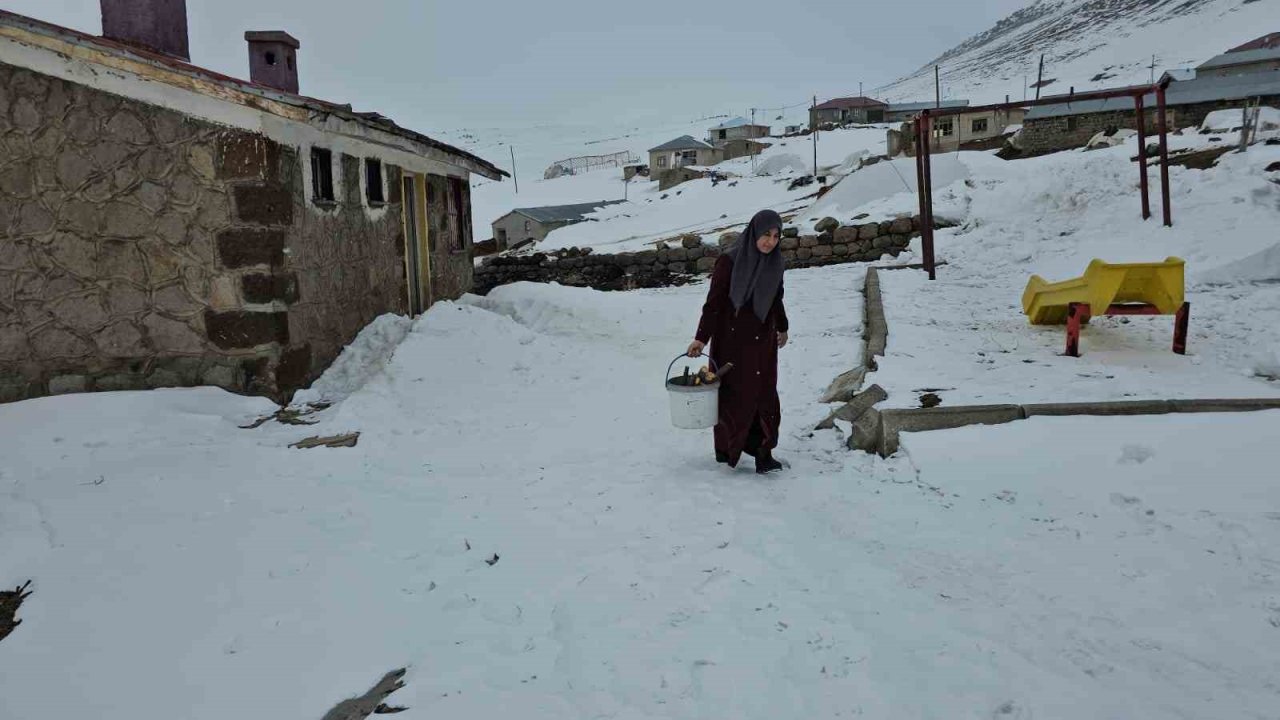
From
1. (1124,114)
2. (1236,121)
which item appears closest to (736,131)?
(1124,114)

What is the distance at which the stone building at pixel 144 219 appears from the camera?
6.22 metres

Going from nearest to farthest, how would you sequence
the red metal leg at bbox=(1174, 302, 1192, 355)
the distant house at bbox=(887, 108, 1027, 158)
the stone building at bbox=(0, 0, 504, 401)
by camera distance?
the stone building at bbox=(0, 0, 504, 401) → the red metal leg at bbox=(1174, 302, 1192, 355) → the distant house at bbox=(887, 108, 1027, 158)

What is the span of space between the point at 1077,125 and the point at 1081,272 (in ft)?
82.8

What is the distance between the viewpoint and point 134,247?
6.46 m

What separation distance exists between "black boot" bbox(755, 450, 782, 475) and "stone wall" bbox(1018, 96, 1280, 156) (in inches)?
1211

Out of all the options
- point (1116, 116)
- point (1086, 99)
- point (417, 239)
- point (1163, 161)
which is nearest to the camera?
point (417, 239)

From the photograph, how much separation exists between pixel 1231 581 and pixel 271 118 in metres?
7.07

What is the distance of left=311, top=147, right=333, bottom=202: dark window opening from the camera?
24.5ft

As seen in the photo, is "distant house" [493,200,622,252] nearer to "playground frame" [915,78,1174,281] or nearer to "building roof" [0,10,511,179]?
"playground frame" [915,78,1174,281]

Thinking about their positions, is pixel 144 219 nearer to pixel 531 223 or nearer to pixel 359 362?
pixel 359 362

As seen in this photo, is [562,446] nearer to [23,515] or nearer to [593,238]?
[23,515]

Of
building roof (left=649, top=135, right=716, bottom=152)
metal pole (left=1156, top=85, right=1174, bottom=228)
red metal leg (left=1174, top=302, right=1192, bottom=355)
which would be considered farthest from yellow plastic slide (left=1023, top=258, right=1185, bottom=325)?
building roof (left=649, top=135, right=716, bottom=152)

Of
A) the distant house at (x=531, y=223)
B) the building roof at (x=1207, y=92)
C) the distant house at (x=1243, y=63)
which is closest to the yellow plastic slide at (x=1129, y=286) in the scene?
the building roof at (x=1207, y=92)

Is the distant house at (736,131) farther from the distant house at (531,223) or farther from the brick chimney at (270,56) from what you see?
the brick chimney at (270,56)
